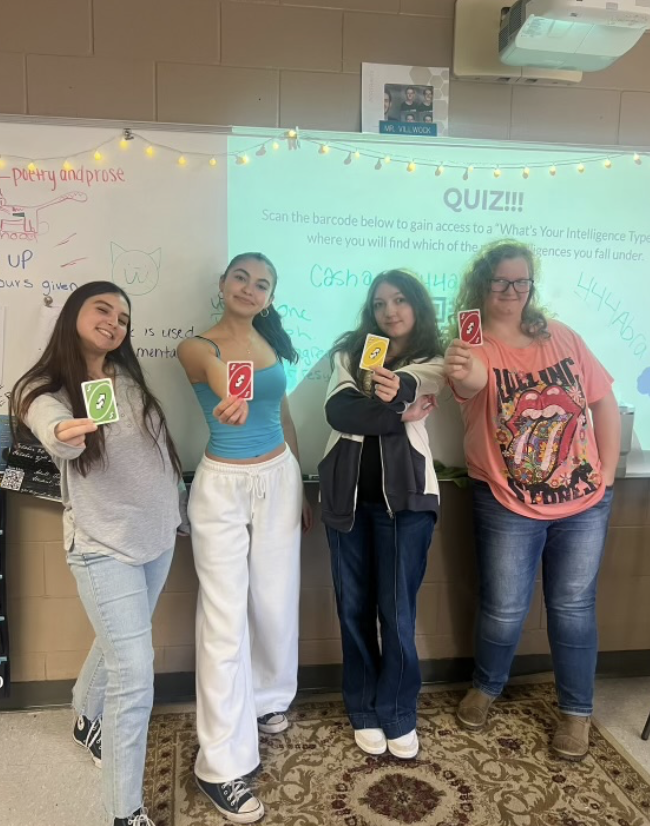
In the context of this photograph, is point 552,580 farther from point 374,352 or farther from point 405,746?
point 374,352

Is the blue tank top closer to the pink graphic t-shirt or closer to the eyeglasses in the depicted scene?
the pink graphic t-shirt

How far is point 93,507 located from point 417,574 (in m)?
0.97

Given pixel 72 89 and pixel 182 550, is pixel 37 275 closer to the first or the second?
pixel 72 89

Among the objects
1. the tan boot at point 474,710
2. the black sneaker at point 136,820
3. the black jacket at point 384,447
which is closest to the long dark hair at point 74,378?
the black jacket at point 384,447

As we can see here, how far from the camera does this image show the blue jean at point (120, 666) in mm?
1576

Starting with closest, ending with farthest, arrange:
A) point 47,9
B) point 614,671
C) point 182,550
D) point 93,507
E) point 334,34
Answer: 1. point 93,507
2. point 47,9
3. point 334,34
4. point 182,550
5. point 614,671

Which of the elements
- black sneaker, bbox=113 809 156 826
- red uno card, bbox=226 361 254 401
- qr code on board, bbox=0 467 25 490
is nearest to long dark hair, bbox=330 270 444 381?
red uno card, bbox=226 361 254 401

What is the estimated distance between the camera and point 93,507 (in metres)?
1.58

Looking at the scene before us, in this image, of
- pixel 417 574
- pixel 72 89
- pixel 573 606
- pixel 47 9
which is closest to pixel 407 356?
pixel 417 574

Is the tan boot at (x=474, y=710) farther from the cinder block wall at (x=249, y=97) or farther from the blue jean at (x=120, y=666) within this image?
the blue jean at (x=120, y=666)

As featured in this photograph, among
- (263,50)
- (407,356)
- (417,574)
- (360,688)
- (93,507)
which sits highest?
(263,50)

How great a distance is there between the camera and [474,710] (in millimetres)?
2186

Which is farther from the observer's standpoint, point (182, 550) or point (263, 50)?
point (182, 550)

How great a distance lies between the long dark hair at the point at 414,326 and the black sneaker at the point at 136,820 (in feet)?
4.29
